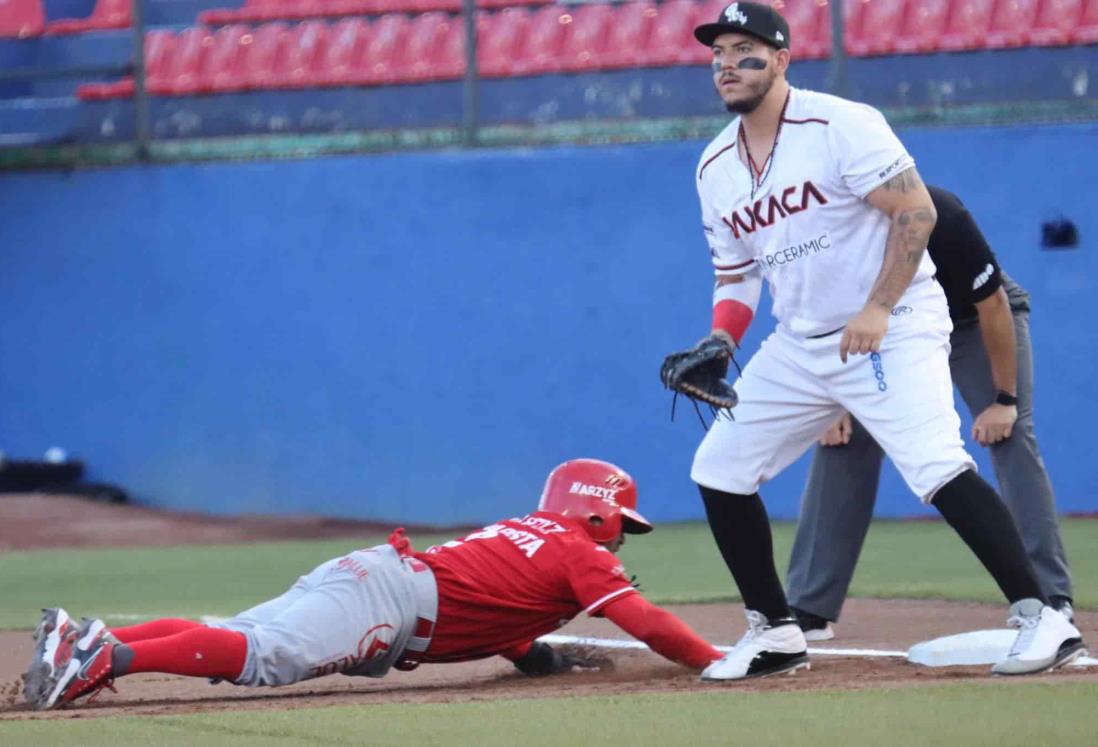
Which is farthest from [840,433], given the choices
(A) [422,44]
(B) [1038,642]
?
(A) [422,44]

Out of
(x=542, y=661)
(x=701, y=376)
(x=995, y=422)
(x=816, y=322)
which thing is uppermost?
(x=816, y=322)

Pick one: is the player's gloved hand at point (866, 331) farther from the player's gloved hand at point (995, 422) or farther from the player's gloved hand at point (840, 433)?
the player's gloved hand at point (840, 433)

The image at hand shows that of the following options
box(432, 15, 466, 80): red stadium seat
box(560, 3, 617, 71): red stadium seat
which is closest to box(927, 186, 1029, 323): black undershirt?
box(560, 3, 617, 71): red stadium seat

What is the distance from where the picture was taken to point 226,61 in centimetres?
1469

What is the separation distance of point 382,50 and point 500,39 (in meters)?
0.99

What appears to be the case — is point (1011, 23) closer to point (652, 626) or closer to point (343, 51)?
point (343, 51)

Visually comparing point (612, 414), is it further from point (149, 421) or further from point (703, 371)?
point (703, 371)

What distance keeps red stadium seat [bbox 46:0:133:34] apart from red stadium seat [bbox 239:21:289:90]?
38.8 inches

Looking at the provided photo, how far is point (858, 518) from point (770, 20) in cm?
211

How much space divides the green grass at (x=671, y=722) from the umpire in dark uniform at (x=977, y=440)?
1.47 meters

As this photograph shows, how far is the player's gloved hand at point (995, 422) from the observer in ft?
21.1

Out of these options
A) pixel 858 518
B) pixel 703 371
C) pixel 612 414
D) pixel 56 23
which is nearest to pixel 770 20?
pixel 703 371

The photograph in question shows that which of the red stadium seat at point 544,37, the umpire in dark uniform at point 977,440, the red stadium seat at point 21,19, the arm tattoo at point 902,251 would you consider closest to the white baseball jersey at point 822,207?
the arm tattoo at point 902,251

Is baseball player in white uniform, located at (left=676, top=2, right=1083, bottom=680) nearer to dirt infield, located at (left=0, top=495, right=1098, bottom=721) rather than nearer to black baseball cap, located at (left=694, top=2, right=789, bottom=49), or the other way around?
black baseball cap, located at (left=694, top=2, right=789, bottom=49)
